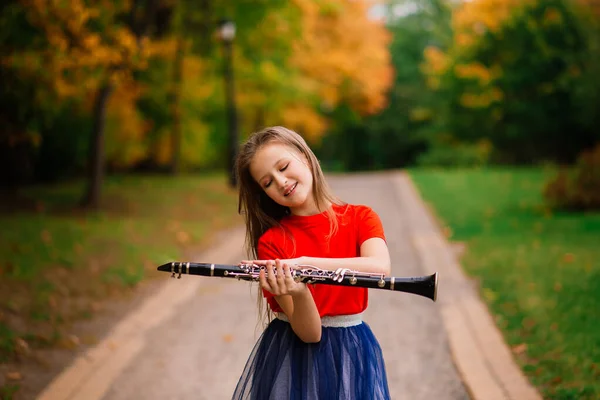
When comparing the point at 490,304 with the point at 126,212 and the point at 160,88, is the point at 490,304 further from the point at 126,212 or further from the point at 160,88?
the point at 160,88

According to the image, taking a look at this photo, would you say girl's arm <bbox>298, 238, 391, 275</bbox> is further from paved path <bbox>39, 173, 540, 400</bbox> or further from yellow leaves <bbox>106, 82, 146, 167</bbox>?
yellow leaves <bbox>106, 82, 146, 167</bbox>

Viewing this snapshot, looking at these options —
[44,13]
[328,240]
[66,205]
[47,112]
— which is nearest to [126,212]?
[66,205]

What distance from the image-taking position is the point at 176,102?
709 inches

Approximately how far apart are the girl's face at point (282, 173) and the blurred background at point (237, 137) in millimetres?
2596

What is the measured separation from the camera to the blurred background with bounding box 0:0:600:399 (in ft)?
20.4

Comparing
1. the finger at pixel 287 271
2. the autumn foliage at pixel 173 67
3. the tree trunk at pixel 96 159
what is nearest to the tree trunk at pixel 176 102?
the autumn foliage at pixel 173 67

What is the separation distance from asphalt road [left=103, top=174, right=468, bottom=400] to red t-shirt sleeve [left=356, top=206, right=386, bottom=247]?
100cm

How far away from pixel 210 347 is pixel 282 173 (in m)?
3.34

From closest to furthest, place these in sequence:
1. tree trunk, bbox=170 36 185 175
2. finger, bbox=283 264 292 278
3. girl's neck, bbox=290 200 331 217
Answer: finger, bbox=283 264 292 278
girl's neck, bbox=290 200 331 217
tree trunk, bbox=170 36 185 175

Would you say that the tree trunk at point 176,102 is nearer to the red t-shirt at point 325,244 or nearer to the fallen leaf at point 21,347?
the fallen leaf at point 21,347

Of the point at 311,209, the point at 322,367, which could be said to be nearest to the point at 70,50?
the point at 311,209

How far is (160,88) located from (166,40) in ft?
10.3

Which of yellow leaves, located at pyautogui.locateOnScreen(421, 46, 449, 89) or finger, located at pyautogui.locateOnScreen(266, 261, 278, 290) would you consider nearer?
finger, located at pyautogui.locateOnScreen(266, 261, 278, 290)

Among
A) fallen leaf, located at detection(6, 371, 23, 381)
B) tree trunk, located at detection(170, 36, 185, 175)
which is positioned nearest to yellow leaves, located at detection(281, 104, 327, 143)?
tree trunk, located at detection(170, 36, 185, 175)
